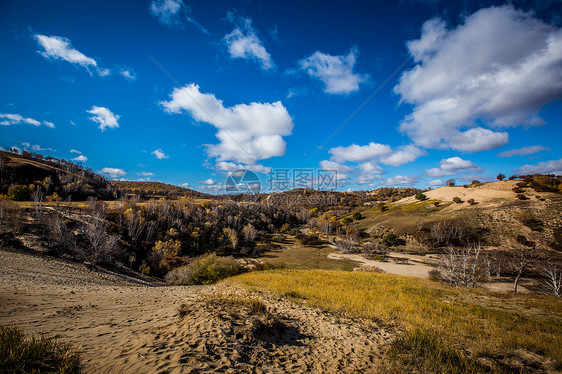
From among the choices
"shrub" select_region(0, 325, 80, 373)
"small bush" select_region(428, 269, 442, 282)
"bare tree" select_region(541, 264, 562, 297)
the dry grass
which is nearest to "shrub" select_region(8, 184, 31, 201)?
the dry grass

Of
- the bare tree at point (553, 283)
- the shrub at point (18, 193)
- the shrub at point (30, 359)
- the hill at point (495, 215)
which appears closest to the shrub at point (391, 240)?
the hill at point (495, 215)

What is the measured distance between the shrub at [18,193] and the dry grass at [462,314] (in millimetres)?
81508

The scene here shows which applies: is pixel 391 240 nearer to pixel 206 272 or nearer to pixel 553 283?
pixel 553 283

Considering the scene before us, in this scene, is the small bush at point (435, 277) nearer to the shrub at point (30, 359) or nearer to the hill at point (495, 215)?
the hill at point (495, 215)

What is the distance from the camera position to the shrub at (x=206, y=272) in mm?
23514

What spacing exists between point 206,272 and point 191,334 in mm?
18903

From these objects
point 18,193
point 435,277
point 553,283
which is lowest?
point 435,277

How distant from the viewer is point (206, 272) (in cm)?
2381

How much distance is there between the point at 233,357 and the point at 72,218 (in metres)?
51.6

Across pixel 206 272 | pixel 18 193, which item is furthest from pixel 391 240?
pixel 18 193

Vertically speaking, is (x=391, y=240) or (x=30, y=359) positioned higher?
(x=30, y=359)

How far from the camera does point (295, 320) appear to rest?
9.60m

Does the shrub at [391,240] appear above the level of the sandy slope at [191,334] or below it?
below

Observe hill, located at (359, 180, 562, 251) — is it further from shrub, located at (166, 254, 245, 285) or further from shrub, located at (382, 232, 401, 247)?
shrub, located at (166, 254, 245, 285)
